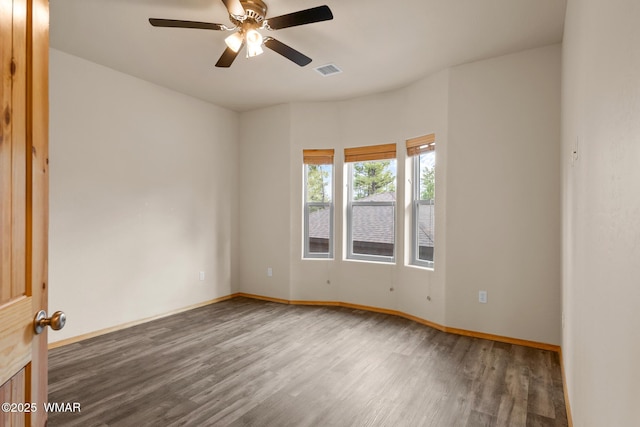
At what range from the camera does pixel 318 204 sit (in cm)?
502

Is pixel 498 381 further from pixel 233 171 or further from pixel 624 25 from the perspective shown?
pixel 233 171

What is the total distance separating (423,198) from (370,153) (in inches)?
37.6

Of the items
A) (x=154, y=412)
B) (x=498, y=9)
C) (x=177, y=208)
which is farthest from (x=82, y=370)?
(x=498, y=9)

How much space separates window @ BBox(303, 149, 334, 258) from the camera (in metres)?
4.97

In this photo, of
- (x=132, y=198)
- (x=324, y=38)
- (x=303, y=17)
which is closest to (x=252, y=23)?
(x=303, y=17)

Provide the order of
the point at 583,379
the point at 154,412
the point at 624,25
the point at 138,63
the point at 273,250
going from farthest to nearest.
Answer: the point at 273,250, the point at 138,63, the point at 154,412, the point at 583,379, the point at 624,25

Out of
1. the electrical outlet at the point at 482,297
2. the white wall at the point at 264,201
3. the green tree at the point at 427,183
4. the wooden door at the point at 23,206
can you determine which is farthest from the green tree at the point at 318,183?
the wooden door at the point at 23,206

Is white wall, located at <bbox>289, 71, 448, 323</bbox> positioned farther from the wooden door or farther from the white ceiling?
the wooden door

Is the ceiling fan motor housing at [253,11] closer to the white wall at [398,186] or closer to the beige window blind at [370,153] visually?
the white wall at [398,186]

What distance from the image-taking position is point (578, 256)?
1.88 metres

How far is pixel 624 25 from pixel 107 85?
14.2ft

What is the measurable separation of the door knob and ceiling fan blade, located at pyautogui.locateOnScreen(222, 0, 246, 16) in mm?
2133

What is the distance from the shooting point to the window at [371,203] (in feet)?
15.0

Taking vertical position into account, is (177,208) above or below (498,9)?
below
